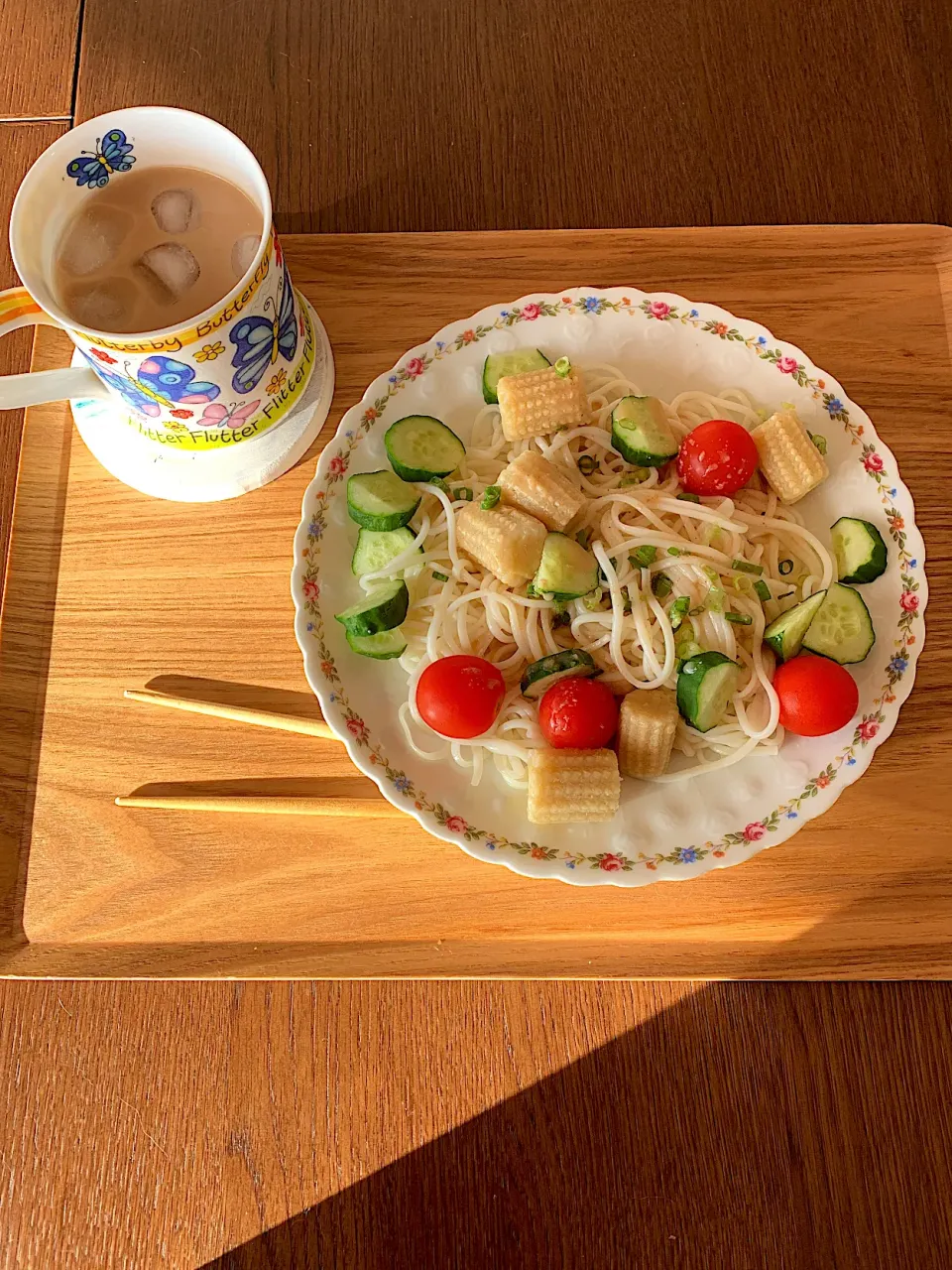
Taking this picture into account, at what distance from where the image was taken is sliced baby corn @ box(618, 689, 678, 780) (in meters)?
1.79

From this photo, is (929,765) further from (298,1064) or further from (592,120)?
(592,120)

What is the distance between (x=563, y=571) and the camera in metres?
1.86

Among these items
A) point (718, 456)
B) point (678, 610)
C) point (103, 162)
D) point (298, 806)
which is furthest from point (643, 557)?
point (103, 162)

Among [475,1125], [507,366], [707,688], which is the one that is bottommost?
[475,1125]

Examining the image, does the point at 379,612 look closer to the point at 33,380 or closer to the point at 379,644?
the point at 379,644

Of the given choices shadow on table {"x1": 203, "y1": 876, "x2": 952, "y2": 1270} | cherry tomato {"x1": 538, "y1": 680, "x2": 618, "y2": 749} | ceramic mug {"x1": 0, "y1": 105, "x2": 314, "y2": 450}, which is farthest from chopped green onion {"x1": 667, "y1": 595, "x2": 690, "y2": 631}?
ceramic mug {"x1": 0, "y1": 105, "x2": 314, "y2": 450}

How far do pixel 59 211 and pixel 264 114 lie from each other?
1.09 metres

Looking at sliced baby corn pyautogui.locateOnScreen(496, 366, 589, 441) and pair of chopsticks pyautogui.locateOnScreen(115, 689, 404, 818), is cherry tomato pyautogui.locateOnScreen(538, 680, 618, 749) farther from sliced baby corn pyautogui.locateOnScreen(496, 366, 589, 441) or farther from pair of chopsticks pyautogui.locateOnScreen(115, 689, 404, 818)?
sliced baby corn pyautogui.locateOnScreen(496, 366, 589, 441)

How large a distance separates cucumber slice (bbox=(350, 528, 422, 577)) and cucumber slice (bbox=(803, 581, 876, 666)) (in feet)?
2.84

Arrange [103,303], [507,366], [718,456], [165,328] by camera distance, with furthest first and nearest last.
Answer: [507,366] → [718,456] → [103,303] → [165,328]

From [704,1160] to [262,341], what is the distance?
1925 mm

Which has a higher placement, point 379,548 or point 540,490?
point 540,490

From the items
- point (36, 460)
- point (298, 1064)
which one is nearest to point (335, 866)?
point (298, 1064)

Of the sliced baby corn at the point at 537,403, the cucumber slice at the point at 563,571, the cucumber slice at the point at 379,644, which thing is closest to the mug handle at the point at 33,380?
the cucumber slice at the point at 379,644
